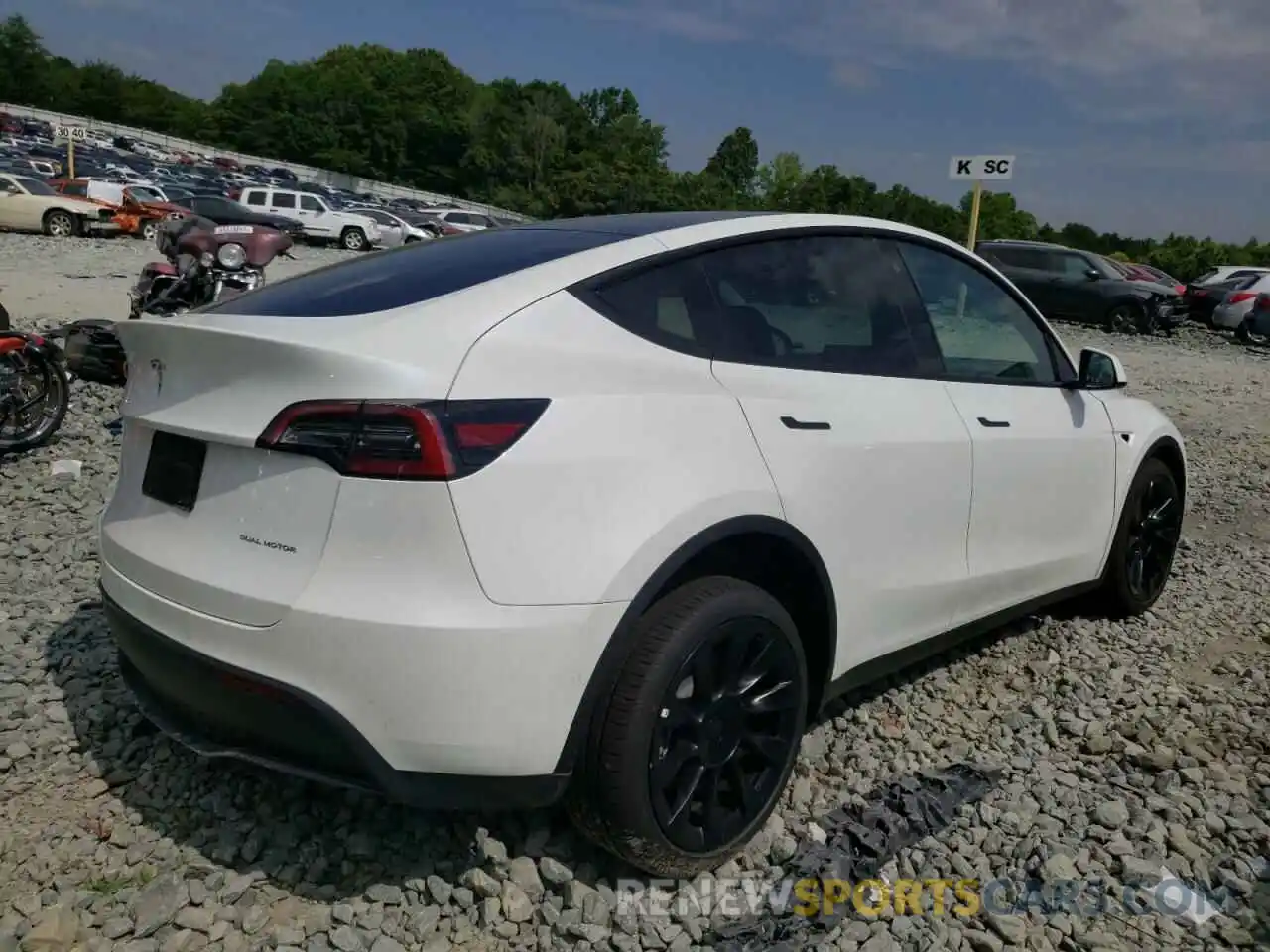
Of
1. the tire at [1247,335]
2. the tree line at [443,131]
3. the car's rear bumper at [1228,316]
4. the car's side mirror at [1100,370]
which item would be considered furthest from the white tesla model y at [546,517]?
the tree line at [443,131]

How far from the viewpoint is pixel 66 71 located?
342 feet

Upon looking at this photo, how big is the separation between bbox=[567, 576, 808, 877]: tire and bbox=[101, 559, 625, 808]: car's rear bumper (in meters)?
0.13

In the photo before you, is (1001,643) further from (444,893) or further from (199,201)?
(199,201)

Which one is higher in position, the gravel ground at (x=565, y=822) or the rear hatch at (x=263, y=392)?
the rear hatch at (x=263, y=392)

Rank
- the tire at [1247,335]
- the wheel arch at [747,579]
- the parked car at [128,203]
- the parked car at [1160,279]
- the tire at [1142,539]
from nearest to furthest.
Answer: the wheel arch at [747,579], the tire at [1142,539], the tire at [1247,335], the parked car at [1160,279], the parked car at [128,203]

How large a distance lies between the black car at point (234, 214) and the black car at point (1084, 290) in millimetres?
18750

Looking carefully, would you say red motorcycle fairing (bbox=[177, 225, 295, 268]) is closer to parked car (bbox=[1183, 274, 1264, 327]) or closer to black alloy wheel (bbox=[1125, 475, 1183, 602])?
black alloy wheel (bbox=[1125, 475, 1183, 602])

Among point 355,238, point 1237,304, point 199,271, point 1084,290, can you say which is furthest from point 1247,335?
point 355,238

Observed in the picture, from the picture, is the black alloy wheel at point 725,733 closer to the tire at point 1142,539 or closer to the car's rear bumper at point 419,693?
the car's rear bumper at point 419,693

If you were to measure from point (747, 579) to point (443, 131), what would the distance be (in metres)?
106

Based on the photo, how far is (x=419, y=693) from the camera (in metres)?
2.12

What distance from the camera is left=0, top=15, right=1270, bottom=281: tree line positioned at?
85688mm

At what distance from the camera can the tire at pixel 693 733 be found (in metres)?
2.31

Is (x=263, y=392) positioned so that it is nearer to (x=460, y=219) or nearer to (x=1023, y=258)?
(x=1023, y=258)
